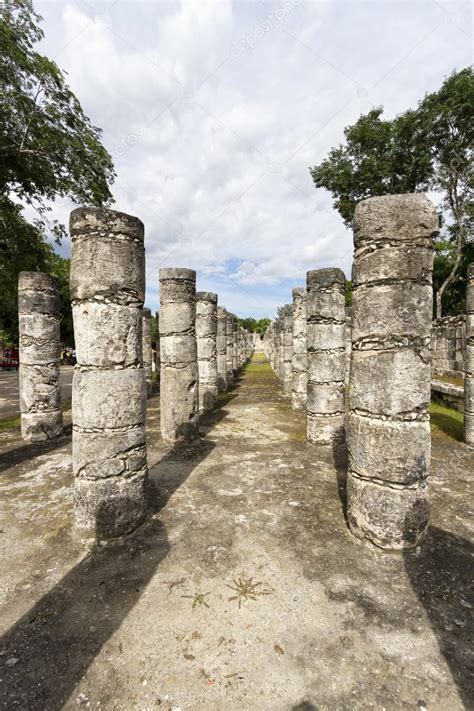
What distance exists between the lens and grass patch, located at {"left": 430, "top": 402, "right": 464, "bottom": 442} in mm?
7812

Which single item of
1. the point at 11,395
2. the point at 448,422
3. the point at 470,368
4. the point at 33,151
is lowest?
the point at 448,422

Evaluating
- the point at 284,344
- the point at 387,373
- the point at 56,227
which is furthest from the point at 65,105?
the point at 387,373

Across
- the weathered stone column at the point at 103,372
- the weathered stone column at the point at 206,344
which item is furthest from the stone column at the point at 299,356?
the weathered stone column at the point at 103,372

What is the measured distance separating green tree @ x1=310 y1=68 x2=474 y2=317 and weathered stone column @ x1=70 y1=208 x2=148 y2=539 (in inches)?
626

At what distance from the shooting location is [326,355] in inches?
293

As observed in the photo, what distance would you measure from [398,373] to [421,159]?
19532 millimetres

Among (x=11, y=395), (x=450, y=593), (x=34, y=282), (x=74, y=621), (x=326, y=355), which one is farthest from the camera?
(x=11, y=395)

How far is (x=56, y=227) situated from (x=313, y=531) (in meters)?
12.5

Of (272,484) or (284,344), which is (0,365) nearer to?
(284,344)

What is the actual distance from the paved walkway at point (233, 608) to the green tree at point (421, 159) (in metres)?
16.7

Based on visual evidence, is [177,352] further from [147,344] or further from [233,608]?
[147,344]

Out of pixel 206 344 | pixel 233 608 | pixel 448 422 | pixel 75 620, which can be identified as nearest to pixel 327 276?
pixel 206 344

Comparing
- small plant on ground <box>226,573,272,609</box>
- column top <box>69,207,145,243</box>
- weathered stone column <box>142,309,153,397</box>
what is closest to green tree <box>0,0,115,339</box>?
weathered stone column <box>142,309,153,397</box>

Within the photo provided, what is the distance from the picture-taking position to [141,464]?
174 inches
